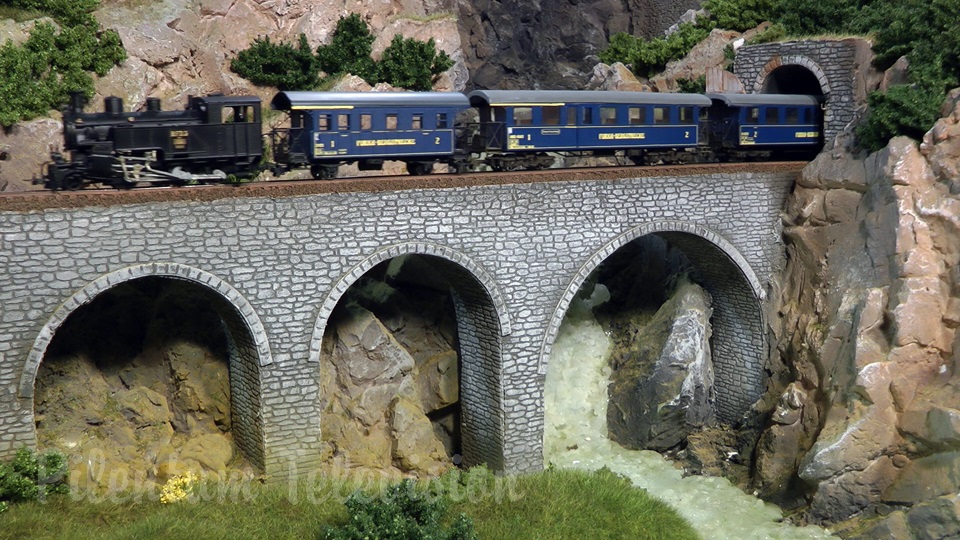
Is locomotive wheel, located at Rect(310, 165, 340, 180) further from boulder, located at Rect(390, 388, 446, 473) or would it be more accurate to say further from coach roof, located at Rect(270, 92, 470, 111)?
boulder, located at Rect(390, 388, 446, 473)

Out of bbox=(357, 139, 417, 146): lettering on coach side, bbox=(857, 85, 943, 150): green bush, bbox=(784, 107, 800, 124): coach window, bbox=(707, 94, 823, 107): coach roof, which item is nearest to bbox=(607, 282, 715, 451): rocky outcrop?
bbox=(707, 94, 823, 107): coach roof

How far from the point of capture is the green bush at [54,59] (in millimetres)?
24859

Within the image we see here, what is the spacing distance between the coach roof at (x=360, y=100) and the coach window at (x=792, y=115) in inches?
414

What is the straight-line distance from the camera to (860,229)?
2278cm

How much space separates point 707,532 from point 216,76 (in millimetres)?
21065

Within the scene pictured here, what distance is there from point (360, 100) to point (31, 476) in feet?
35.4

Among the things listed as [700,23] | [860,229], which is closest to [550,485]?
[860,229]

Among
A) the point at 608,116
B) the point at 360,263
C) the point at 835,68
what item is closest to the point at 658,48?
the point at 835,68

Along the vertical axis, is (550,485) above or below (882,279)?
below

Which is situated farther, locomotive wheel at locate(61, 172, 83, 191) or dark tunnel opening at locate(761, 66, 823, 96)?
dark tunnel opening at locate(761, 66, 823, 96)

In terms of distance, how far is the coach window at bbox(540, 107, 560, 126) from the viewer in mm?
23688

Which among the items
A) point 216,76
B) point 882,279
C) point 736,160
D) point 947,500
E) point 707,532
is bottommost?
point 707,532

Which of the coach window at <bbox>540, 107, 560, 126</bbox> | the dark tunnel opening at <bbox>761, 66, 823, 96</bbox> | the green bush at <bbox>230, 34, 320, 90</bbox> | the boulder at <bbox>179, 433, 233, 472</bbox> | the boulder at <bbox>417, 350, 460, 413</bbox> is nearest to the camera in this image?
the boulder at <bbox>179, 433, 233, 472</bbox>

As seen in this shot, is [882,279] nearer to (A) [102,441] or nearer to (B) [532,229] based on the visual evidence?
(B) [532,229]
